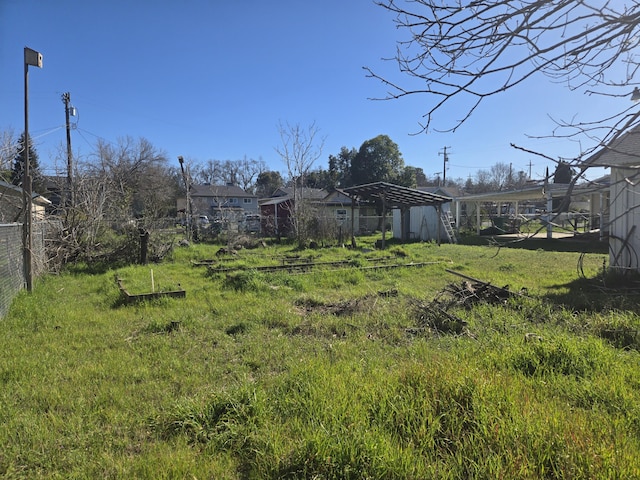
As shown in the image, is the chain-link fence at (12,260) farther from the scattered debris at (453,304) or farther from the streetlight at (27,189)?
the scattered debris at (453,304)

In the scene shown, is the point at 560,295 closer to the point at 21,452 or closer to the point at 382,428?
the point at 382,428

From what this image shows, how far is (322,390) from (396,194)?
1668cm

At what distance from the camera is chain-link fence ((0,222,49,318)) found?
5.89 metres

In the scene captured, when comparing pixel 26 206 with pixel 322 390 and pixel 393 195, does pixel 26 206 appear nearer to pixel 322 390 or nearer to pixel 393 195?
pixel 322 390

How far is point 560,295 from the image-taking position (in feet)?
23.5

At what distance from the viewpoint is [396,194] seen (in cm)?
1888

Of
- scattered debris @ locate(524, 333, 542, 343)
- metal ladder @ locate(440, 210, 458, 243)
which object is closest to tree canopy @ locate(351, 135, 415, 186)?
metal ladder @ locate(440, 210, 458, 243)

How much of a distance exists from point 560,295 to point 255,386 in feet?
21.5

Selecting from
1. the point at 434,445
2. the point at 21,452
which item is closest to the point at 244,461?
the point at 434,445

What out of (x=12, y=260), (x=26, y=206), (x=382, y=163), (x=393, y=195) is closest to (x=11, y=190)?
(x=26, y=206)

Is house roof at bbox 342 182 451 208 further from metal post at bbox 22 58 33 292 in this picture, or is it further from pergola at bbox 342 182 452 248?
metal post at bbox 22 58 33 292

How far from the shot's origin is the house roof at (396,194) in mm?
17680

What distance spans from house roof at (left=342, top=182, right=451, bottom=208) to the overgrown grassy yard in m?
11.6

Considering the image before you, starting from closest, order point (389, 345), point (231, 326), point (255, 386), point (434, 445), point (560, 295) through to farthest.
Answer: point (434, 445) → point (255, 386) → point (389, 345) → point (231, 326) → point (560, 295)
